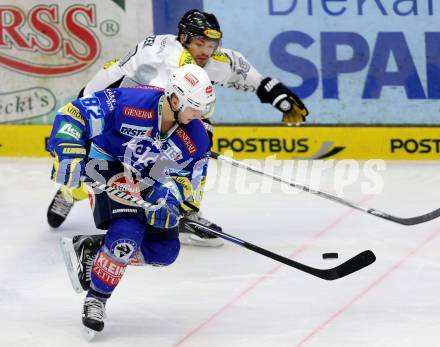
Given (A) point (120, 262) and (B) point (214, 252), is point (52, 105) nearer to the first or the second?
(B) point (214, 252)

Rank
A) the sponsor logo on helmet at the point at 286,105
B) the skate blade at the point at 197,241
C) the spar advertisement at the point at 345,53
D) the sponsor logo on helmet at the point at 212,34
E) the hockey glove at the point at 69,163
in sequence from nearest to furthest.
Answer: the hockey glove at the point at 69,163 → the sponsor logo on helmet at the point at 212,34 → the skate blade at the point at 197,241 → the sponsor logo on helmet at the point at 286,105 → the spar advertisement at the point at 345,53

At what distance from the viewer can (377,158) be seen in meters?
7.16

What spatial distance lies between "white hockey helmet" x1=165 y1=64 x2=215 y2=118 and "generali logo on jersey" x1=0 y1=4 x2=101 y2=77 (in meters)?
2.86

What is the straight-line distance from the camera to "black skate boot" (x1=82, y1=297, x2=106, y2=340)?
4496mm

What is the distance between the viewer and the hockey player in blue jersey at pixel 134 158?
4477 mm

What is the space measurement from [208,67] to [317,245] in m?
→ 1.09

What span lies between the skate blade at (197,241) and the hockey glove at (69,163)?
1455 millimetres

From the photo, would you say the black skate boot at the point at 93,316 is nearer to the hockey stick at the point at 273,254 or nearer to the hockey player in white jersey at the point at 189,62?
the hockey stick at the point at 273,254

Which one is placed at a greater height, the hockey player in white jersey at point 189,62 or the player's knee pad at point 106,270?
the hockey player in white jersey at point 189,62

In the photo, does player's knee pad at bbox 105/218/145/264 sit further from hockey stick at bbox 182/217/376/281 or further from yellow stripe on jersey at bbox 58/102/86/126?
yellow stripe on jersey at bbox 58/102/86/126

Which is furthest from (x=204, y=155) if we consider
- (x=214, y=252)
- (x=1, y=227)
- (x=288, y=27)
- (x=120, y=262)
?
(x=288, y=27)

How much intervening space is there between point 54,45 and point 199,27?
6.19ft

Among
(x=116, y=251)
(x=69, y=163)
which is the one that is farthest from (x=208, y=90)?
(x=116, y=251)

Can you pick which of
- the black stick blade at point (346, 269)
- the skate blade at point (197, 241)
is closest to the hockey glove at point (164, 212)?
the black stick blade at point (346, 269)
